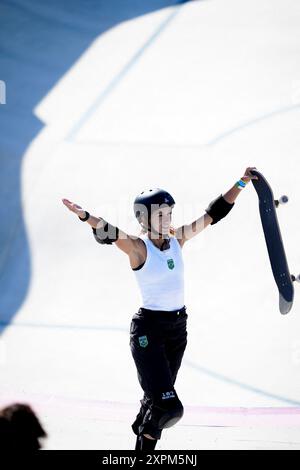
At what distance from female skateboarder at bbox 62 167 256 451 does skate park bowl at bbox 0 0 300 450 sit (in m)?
0.82

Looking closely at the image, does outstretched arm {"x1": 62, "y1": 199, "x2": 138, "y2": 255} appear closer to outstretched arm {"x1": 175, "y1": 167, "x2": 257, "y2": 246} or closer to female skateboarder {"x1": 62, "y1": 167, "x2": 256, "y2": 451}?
female skateboarder {"x1": 62, "y1": 167, "x2": 256, "y2": 451}

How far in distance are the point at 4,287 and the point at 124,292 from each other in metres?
1.52

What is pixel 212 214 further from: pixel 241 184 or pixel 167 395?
pixel 167 395

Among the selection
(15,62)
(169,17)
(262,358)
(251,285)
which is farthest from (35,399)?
(169,17)

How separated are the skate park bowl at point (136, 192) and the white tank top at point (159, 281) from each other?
4.13 ft

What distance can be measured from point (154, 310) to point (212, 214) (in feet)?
3.22

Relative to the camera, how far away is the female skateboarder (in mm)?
3729

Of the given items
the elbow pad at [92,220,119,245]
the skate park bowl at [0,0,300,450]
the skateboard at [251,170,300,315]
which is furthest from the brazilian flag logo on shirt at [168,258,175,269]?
the skate park bowl at [0,0,300,450]

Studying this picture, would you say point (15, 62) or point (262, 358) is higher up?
point (15, 62)

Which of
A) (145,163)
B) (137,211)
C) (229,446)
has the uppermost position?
(145,163)

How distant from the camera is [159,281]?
3914 mm

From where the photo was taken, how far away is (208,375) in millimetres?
5648

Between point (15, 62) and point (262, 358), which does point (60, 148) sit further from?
point (262, 358)

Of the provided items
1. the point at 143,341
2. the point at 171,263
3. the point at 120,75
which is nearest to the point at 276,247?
the point at 171,263
